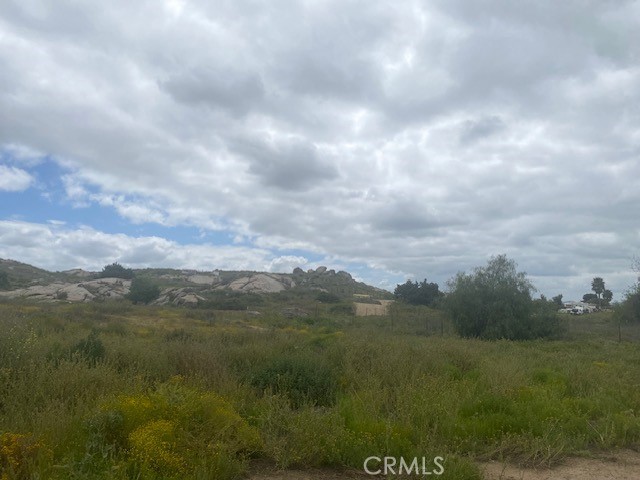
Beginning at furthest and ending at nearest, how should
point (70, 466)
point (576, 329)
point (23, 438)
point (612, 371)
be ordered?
1. point (576, 329)
2. point (612, 371)
3. point (23, 438)
4. point (70, 466)

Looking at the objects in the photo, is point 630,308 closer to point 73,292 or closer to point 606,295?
point 73,292

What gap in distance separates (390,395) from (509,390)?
7.10 feet

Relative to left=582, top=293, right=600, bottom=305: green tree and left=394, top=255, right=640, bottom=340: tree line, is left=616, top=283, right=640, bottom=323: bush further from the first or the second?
left=582, top=293, right=600, bottom=305: green tree

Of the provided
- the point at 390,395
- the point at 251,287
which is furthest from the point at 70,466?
the point at 251,287

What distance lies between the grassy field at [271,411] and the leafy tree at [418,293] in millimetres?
54140

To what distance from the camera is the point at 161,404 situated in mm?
5855

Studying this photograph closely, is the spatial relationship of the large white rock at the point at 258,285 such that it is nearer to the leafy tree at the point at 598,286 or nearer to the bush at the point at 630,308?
the bush at the point at 630,308

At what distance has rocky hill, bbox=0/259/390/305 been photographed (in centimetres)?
5419

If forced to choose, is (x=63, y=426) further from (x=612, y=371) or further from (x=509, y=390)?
(x=612, y=371)

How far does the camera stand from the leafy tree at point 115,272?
278ft

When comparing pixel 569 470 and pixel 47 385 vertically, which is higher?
pixel 47 385

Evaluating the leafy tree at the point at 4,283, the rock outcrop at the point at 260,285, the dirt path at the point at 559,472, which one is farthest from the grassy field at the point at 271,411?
the rock outcrop at the point at 260,285

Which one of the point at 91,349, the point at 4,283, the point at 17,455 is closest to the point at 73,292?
the point at 4,283

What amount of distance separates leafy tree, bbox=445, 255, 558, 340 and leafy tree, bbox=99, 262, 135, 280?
6379 cm
